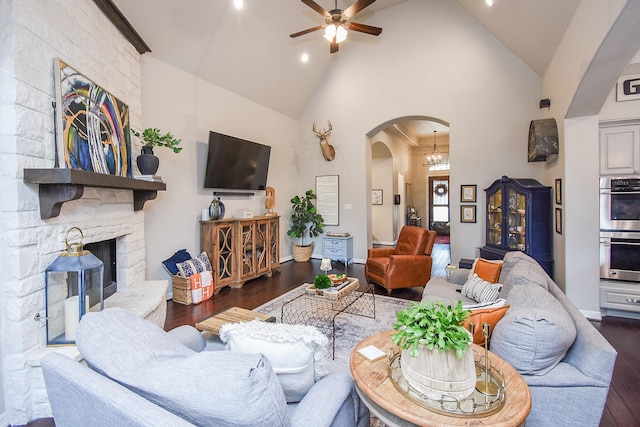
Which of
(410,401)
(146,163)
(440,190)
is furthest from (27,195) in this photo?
(440,190)

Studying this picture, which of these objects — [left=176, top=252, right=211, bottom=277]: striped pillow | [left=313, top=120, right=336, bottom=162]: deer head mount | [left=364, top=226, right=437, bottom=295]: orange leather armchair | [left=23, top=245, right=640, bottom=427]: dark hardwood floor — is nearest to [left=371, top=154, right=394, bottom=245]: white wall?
[left=23, top=245, right=640, bottom=427]: dark hardwood floor

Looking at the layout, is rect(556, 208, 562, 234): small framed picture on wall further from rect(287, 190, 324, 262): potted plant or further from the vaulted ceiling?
rect(287, 190, 324, 262): potted plant

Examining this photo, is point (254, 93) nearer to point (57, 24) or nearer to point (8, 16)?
point (57, 24)

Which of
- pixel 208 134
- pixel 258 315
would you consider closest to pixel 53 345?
pixel 258 315

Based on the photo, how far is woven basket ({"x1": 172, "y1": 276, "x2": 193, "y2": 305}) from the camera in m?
3.96

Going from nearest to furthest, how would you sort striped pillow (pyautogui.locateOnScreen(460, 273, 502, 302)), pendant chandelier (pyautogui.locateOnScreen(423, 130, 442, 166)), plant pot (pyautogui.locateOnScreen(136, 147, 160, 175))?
striped pillow (pyautogui.locateOnScreen(460, 273, 502, 302)) → plant pot (pyautogui.locateOnScreen(136, 147, 160, 175)) → pendant chandelier (pyautogui.locateOnScreen(423, 130, 442, 166))

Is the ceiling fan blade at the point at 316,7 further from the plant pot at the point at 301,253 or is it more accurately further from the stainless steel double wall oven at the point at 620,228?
the plant pot at the point at 301,253

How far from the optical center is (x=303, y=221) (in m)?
6.68

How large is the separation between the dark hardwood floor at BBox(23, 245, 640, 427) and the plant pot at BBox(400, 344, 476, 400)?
1532 mm

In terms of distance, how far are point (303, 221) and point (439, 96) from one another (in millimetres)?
3572

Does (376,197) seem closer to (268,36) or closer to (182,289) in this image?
(268,36)

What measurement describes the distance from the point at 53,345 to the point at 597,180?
5.16 meters

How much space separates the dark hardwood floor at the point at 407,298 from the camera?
80.7 inches

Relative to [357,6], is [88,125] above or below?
below
